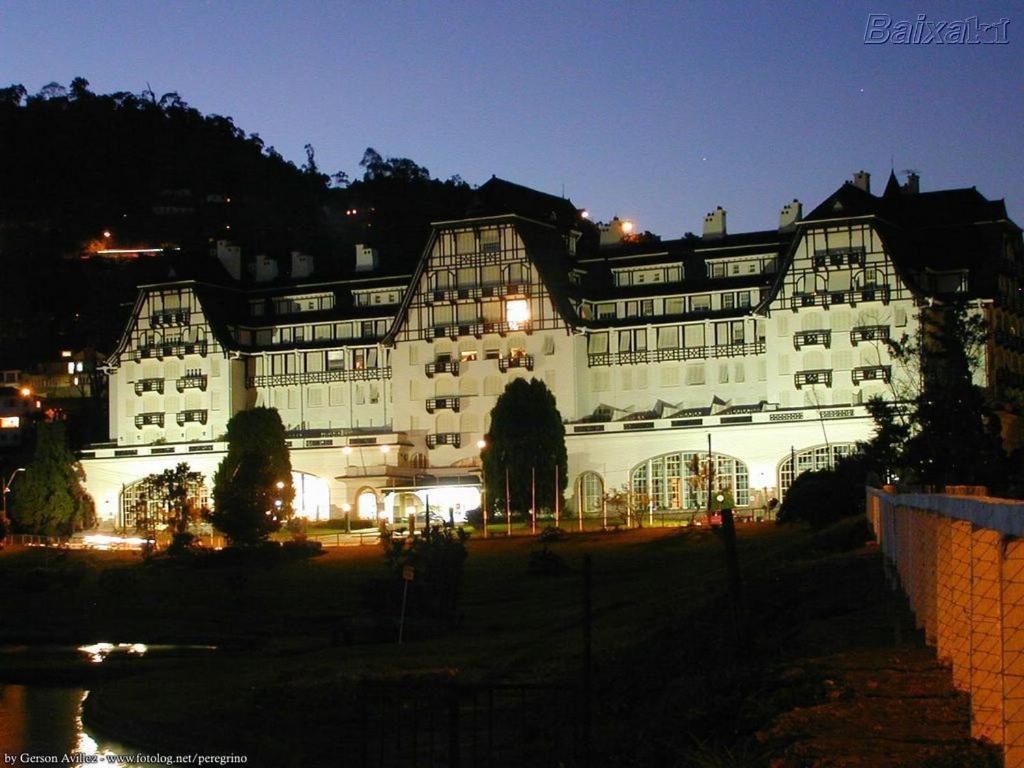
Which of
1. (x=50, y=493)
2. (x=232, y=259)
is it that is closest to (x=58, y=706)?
(x=50, y=493)

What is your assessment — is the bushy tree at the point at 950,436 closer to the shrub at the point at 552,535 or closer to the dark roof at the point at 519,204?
the shrub at the point at 552,535

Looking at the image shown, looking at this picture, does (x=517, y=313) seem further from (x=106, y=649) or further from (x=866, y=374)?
(x=106, y=649)

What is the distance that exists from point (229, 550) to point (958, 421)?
36.7 meters

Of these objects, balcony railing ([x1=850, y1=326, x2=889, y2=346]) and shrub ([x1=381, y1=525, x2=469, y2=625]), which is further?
balcony railing ([x1=850, y1=326, x2=889, y2=346])

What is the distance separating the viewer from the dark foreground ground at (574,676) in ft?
54.7

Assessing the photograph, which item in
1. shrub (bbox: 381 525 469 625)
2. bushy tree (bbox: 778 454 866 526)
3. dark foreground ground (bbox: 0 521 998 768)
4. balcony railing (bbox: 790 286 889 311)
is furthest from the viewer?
balcony railing (bbox: 790 286 889 311)

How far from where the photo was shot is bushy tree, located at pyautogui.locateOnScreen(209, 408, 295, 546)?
82125mm

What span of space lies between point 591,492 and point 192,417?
27990mm

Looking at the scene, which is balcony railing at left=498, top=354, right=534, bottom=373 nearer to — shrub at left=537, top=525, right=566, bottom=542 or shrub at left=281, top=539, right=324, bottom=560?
shrub at left=537, top=525, right=566, bottom=542

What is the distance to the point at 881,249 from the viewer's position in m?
90.3

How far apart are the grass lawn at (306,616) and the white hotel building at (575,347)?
1547 cm

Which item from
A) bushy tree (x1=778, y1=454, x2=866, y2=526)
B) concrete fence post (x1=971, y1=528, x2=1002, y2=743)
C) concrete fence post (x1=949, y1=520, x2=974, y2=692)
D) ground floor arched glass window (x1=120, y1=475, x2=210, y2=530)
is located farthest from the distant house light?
concrete fence post (x1=971, y1=528, x2=1002, y2=743)

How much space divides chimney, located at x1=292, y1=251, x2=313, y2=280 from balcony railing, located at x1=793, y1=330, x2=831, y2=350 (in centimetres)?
3680

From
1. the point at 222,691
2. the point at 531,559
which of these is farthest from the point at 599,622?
the point at 531,559
